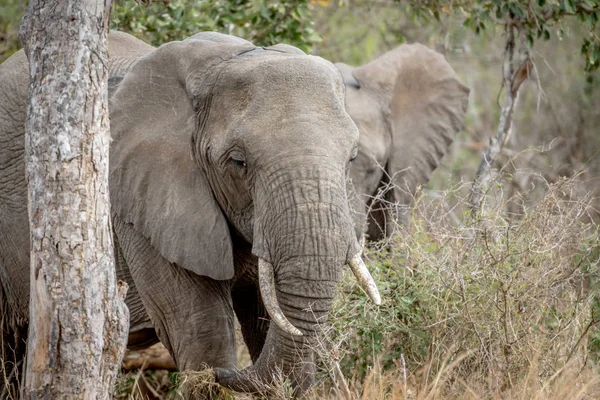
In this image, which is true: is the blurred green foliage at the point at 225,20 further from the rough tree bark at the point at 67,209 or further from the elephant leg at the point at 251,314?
the rough tree bark at the point at 67,209

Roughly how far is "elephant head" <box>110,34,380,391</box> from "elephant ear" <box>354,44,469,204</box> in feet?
5.84

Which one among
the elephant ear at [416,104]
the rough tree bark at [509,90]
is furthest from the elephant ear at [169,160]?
the rough tree bark at [509,90]

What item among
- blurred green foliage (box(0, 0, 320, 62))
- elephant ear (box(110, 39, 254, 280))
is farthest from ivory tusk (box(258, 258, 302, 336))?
blurred green foliage (box(0, 0, 320, 62))

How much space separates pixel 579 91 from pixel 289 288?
7.45 metres

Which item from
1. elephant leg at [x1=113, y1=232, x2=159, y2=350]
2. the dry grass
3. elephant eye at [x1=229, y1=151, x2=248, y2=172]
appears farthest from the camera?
elephant leg at [x1=113, y1=232, x2=159, y2=350]

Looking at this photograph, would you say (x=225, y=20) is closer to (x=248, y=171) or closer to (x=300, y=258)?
(x=248, y=171)

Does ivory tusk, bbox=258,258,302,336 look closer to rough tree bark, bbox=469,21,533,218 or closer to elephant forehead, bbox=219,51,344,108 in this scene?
elephant forehead, bbox=219,51,344,108

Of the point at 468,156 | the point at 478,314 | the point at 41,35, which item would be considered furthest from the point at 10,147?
the point at 468,156

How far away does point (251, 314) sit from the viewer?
518 centimetres

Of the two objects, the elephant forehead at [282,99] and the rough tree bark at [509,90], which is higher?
the elephant forehead at [282,99]

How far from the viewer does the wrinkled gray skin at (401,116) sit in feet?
20.0

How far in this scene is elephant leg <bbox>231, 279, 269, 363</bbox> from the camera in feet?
16.6

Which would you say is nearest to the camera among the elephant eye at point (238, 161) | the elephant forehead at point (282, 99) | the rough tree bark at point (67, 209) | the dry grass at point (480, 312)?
the rough tree bark at point (67, 209)

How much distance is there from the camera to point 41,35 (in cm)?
380
